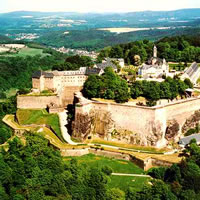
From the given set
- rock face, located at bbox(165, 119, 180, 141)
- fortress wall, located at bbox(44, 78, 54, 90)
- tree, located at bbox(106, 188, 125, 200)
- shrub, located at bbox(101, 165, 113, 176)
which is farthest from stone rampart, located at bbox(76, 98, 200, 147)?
tree, located at bbox(106, 188, 125, 200)

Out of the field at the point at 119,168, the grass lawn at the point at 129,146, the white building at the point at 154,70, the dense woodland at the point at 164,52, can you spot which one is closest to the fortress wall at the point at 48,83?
the grass lawn at the point at 129,146

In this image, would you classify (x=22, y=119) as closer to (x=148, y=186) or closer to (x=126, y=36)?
(x=148, y=186)

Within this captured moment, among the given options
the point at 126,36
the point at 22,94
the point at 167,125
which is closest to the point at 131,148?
the point at 167,125

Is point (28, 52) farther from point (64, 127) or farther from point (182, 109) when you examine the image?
point (182, 109)

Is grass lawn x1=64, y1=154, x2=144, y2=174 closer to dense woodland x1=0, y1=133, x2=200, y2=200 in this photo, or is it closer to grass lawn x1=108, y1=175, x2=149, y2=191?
grass lawn x1=108, y1=175, x2=149, y2=191

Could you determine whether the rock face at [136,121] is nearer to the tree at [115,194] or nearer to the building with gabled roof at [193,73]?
the building with gabled roof at [193,73]

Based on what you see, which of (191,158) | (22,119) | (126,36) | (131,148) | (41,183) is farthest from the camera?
(126,36)

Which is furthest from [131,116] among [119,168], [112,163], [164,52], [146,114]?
[164,52]
